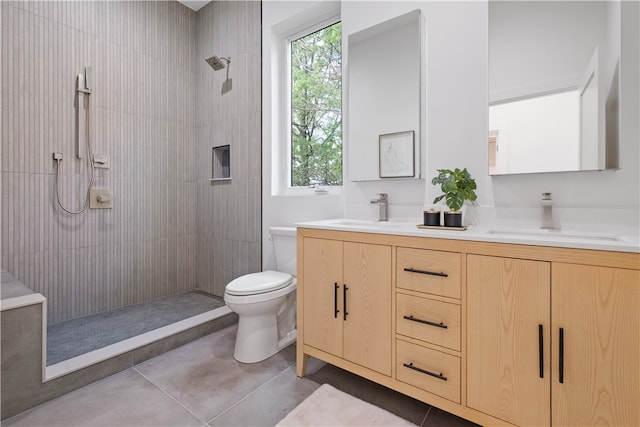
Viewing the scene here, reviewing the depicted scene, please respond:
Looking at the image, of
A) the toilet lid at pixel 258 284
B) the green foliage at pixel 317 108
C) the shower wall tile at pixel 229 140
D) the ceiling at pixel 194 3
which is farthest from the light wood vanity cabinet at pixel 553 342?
the ceiling at pixel 194 3

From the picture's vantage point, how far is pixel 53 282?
224 cm

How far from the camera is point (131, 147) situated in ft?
8.70

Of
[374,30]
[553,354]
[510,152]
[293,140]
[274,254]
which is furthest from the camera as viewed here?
[293,140]

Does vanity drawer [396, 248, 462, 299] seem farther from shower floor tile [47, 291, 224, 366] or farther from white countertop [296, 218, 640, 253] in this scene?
shower floor tile [47, 291, 224, 366]

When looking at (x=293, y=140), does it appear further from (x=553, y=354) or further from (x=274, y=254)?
(x=553, y=354)

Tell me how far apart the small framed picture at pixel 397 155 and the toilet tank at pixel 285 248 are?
0.76 metres

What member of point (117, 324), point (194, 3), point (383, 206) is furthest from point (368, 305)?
point (194, 3)

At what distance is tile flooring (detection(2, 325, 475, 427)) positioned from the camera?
1.36 m

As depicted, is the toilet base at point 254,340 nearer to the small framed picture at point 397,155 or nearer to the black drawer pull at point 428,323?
the black drawer pull at point 428,323

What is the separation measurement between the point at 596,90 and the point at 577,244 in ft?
2.51

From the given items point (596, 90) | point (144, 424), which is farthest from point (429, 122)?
point (144, 424)

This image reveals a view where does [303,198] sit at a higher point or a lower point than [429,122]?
lower

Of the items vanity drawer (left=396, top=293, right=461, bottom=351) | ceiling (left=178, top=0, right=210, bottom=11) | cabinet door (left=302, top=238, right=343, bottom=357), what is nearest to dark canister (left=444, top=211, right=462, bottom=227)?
vanity drawer (left=396, top=293, right=461, bottom=351)

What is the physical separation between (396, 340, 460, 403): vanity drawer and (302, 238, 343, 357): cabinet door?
1.06 ft
